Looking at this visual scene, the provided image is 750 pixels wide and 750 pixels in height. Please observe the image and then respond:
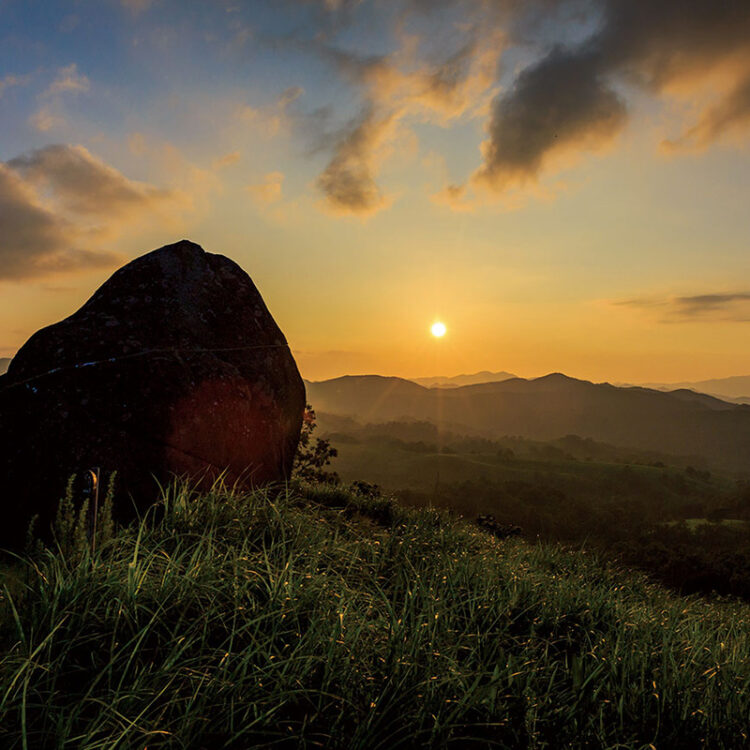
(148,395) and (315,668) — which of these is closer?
(315,668)

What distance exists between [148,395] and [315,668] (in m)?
4.10

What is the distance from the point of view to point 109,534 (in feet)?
14.7

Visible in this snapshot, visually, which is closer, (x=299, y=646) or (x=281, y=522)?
(x=299, y=646)

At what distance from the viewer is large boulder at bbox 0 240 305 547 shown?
5.97m

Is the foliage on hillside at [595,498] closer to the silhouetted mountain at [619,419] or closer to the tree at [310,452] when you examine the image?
the tree at [310,452]

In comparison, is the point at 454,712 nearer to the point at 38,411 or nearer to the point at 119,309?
the point at 38,411

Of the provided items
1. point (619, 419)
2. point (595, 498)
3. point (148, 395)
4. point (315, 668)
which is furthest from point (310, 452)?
point (619, 419)

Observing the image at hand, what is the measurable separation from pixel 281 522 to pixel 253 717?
261cm

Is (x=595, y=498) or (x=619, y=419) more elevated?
(x=619, y=419)

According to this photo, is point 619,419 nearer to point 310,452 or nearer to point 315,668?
point 310,452

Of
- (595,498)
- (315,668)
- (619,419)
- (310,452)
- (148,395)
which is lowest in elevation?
(595,498)

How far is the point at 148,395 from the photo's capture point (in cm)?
633

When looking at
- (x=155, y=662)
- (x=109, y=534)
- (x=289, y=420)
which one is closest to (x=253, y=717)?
(x=155, y=662)

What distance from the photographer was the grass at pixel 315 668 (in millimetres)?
2712
